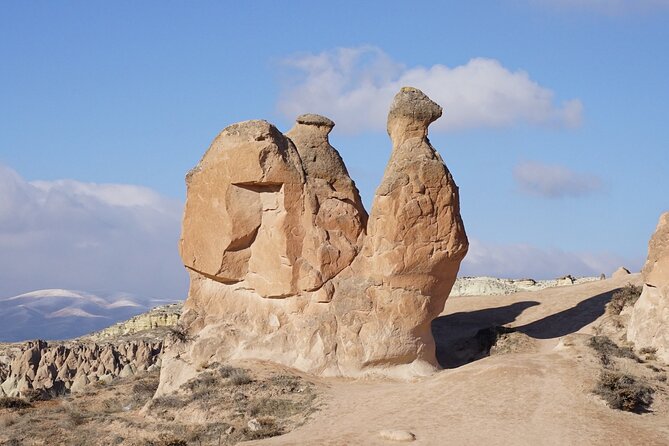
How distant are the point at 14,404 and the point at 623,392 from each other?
17553mm

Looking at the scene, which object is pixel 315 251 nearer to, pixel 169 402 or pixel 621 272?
pixel 169 402

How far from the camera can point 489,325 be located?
104 feet

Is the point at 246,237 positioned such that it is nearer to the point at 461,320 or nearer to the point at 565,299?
the point at 461,320

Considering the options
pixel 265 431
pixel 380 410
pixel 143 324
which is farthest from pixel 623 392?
pixel 143 324

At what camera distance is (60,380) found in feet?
112

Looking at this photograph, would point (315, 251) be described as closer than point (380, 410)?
No

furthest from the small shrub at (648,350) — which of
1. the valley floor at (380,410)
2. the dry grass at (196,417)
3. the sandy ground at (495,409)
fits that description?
the dry grass at (196,417)

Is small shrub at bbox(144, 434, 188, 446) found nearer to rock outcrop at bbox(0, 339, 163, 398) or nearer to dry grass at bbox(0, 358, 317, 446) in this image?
dry grass at bbox(0, 358, 317, 446)

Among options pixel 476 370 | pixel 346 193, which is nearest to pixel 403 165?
pixel 346 193

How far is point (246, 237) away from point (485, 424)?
32.0ft

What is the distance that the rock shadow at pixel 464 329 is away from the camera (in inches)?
1101

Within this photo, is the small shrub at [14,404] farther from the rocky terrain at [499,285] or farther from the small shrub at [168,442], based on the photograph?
the rocky terrain at [499,285]

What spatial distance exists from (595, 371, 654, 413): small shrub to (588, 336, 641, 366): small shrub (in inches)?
71.0

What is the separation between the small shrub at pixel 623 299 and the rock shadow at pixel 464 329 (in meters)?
3.93
